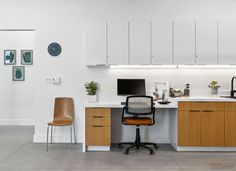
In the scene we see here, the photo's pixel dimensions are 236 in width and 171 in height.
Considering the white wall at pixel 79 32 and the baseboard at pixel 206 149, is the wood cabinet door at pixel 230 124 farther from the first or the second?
the white wall at pixel 79 32

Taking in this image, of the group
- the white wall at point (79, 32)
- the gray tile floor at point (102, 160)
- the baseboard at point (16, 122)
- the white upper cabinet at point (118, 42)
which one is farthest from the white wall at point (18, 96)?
the white upper cabinet at point (118, 42)

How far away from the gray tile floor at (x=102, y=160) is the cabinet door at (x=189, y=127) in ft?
0.81

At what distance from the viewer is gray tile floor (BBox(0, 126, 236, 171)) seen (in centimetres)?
396

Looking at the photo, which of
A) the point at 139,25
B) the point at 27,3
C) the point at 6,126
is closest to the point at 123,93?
the point at 139,25

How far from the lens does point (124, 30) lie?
5.14m

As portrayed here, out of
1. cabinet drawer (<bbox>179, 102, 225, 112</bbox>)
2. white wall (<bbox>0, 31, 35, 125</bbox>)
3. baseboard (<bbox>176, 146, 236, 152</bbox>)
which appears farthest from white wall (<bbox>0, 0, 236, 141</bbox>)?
white wall (<bbox>0, 31, 35, 125</bbox>)

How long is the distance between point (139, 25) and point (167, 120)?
200cm

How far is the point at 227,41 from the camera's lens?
509cm

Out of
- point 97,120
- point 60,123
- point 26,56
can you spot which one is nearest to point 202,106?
point 97,120

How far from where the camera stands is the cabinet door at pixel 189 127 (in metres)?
4.83

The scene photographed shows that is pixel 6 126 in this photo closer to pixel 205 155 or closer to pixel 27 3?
pixel 27 3

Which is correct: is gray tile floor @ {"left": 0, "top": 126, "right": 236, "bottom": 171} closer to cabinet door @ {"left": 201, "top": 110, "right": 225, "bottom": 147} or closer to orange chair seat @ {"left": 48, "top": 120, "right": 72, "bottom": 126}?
cabinet door @ {"left": 201, "top": 110, "right": 225, "bottom": 147}

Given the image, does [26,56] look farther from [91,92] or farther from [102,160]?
[102,160]

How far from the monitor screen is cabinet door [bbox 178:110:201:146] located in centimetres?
89
